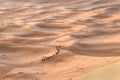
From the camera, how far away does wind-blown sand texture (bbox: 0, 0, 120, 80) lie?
7.78 ft

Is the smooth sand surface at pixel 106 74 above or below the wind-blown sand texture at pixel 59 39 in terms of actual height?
below

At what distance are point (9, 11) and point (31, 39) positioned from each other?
1.95 m

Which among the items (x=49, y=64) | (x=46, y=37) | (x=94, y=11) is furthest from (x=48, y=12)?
(x=49, y=64)

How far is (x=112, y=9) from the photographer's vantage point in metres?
4.49

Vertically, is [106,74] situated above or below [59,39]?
below

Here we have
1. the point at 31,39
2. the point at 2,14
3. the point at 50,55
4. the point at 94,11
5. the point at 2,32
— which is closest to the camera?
the point at 50,55

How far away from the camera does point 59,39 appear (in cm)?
313

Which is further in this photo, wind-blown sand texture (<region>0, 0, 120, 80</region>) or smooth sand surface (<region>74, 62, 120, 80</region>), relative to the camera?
wind-blown sand texture (<region>0, 0, 120, 80</region>)

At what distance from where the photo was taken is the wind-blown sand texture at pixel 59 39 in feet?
7.78

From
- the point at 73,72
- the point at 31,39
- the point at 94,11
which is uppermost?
the point at 94,11

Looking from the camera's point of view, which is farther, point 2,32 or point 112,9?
point 112,9

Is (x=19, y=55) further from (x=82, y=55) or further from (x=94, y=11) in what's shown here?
(x=94, y=11)

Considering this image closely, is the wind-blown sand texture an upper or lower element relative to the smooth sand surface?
upper

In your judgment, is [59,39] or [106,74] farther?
[59,39]
